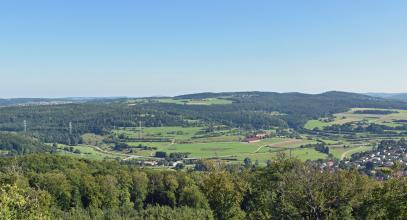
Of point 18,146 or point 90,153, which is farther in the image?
point 18,146

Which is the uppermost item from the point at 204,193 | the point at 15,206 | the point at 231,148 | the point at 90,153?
the point at 15,206

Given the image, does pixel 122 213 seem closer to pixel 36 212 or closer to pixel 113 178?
pixel 113 178

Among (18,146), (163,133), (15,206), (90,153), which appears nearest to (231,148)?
(90,153)

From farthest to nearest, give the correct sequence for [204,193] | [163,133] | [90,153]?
[163,133], [90,153], [204,193]

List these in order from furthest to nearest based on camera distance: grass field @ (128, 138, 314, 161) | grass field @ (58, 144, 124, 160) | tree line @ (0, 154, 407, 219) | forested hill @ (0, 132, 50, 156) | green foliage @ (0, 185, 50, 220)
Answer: forested hill @ (0, 132, 50, 156) → grass field @ (128, 138, 314, 161) → grass field @ (58, 144, 124, 160) → tree line @ (0, 154, 407, 219) → green foliage @ (0, 185, 50, 220)

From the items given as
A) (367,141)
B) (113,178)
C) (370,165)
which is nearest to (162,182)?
(113,178)

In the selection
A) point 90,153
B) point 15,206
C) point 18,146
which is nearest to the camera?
point 15,206

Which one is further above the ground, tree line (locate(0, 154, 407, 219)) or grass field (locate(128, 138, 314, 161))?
tree line (locate(0, 154, 407, 219))

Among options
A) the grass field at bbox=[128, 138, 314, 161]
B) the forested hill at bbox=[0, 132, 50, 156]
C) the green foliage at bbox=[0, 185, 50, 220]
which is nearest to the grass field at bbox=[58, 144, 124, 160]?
the forested hill at bbox=[0, 132, 50, 156]

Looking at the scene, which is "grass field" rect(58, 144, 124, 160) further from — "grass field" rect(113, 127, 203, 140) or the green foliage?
the green foliage

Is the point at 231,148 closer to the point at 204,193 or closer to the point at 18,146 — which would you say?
the point at 18,146

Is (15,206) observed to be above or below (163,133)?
above
